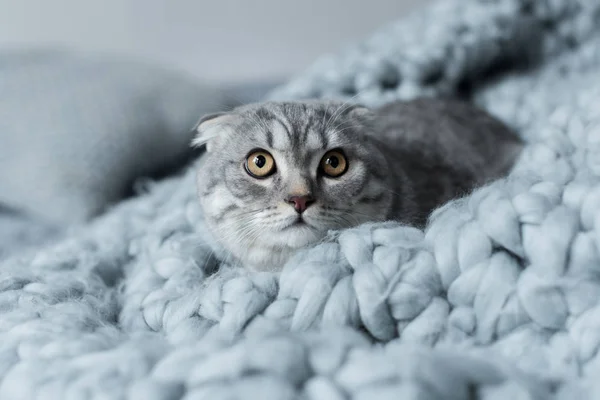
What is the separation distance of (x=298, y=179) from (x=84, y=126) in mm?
761

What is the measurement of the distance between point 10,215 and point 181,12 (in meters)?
1.18

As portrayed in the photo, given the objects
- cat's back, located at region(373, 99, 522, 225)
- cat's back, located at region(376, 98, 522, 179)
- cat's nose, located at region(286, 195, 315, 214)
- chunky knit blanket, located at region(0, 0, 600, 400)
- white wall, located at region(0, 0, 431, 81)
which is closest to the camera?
chunky knit blanket, located at region(0, 0, 600, 400)

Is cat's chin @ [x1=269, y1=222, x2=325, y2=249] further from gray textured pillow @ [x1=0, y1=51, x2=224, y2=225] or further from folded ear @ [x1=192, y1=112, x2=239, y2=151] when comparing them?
gray textured pillow @ [x1=0, y1=51, x2=224, y2=225]

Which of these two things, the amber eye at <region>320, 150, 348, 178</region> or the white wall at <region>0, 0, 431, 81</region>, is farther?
the white wall at <region>0, 0, 431, 81</region>

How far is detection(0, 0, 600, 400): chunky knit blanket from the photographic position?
525 mm

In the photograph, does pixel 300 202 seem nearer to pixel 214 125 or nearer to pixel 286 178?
pixel 286 178

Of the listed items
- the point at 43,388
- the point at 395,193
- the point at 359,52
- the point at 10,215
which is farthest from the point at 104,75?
the point at 43,388

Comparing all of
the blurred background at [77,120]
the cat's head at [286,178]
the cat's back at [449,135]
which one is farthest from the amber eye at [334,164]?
the blurred background at [77,120]

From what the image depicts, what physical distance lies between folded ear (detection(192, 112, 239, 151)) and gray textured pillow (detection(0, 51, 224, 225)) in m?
0.41

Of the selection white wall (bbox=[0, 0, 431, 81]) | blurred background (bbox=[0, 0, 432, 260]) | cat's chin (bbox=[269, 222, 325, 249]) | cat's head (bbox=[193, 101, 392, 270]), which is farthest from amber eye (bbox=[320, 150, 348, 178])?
white wall (bbox=[0, 0, 431, 81])

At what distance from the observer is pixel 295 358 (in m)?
0.53

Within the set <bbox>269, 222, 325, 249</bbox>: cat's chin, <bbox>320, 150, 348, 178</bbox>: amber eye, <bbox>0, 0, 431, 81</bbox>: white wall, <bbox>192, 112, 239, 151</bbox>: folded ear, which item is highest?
<bbox>0, 0, 431, 81</bbox>: white wall

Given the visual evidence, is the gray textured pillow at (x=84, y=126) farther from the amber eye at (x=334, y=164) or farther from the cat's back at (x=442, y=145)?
the amber eye at (x=334, y=164)

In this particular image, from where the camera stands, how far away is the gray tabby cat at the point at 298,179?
2.97ft
